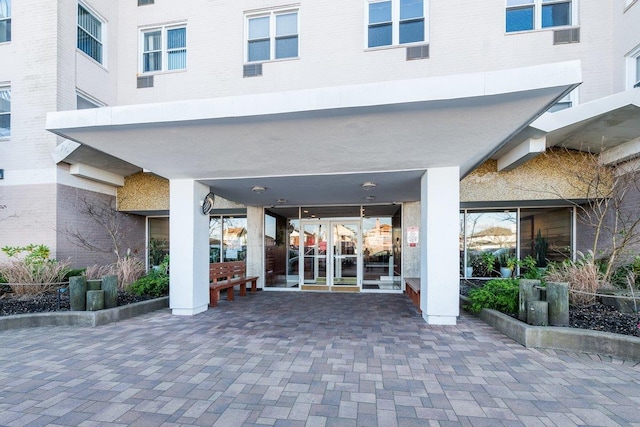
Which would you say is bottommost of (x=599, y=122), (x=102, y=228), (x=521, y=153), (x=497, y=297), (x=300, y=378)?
(x=300, y=378)

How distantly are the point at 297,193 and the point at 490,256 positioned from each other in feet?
21.2

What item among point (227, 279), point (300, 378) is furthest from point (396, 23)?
point (300, 378)

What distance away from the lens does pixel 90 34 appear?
389 inches

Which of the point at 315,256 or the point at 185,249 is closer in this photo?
the point at 185,249

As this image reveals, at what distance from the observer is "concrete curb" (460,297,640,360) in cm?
432

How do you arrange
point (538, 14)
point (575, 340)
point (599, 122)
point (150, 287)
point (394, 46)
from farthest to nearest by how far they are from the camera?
point (394, 46), point (538, 14), point (150, 287), point (599, 122), point (575, 340)

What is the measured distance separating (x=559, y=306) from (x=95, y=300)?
311 inches

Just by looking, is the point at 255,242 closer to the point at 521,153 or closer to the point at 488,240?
the point at 488,240

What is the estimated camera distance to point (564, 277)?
6301 mm

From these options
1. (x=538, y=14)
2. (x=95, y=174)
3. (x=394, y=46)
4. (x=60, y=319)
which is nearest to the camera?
(x=60, y=319)

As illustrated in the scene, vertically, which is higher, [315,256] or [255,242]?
[255,242]

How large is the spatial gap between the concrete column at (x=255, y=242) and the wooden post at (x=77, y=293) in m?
4.98

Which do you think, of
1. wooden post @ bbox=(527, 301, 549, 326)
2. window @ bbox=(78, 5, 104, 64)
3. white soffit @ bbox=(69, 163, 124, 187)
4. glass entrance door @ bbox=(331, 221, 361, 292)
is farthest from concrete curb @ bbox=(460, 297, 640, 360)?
window @ bbox=(78, 5, 104, 64)

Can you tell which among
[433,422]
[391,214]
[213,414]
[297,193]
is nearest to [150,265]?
[297,193]
